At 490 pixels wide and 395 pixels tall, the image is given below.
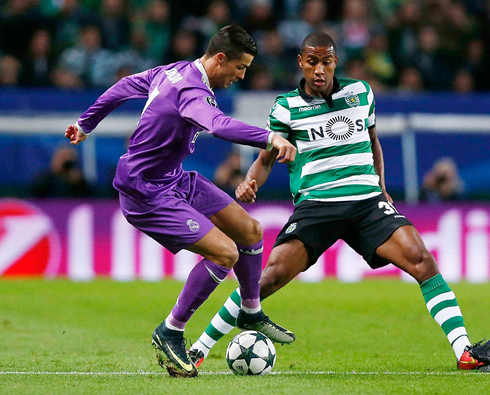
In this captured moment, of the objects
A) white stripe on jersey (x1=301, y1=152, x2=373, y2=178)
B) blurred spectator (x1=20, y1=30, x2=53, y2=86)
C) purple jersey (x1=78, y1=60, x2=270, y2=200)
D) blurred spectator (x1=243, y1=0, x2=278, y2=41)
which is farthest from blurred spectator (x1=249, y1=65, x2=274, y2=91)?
purple jersey (x1=78, y1=60, x2=270, y2=200)

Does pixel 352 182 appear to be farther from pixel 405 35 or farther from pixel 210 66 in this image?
pixel 405 35

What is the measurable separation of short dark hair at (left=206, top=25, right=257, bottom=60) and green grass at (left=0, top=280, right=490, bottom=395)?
2.16 metres

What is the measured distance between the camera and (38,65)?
13.5m

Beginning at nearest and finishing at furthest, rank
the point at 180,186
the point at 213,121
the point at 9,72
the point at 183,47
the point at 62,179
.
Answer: the point at 213,121, the point at 180,186, the point at 62,179, the point at 9,72, the point at 183,47

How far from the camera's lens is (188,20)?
14797 millimetres

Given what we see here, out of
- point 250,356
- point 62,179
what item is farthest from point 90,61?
point 250,356

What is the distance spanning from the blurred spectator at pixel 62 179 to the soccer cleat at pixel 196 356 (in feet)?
21.0

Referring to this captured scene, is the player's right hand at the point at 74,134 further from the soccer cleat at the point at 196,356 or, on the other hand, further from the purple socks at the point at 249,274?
the soccer cleat at the point at 196,356

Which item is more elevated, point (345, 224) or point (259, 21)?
point (259, 21)

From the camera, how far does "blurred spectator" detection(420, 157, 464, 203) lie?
12.6 meters

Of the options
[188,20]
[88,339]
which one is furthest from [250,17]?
[88,339]

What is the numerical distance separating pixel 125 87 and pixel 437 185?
24.5ft

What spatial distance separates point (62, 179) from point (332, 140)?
6.56m

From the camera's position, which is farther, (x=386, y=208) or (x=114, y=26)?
(x=114, y=26)
